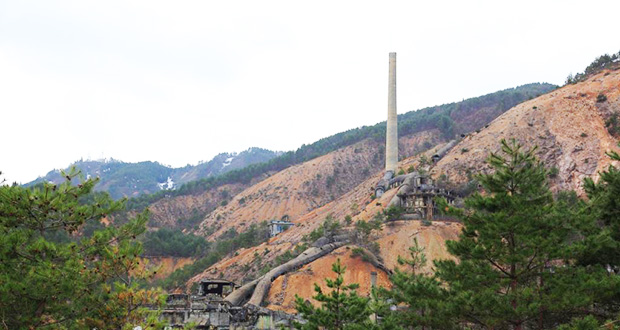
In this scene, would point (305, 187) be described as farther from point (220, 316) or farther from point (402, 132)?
point (220, 316)

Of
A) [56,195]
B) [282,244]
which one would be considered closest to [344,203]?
[282,244]

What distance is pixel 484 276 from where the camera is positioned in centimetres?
2030

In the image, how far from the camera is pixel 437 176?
71688 mm

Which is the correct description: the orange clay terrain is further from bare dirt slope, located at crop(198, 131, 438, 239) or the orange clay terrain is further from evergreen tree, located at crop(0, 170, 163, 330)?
evergreen tree, located at crop(0, 170, 163, 330)

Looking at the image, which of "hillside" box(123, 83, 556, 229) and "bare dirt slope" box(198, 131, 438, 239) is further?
"hillside" box(123, 83, 556, 229)

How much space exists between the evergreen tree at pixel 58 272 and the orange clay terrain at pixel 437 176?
32.4 meters

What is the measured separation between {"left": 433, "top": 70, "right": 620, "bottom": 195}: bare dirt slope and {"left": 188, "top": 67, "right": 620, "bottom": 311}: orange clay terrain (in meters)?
0.10

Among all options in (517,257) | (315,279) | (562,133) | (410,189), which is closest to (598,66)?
(562,133)

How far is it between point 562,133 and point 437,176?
1593cm

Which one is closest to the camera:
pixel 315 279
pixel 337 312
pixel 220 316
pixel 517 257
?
pixel 517 257

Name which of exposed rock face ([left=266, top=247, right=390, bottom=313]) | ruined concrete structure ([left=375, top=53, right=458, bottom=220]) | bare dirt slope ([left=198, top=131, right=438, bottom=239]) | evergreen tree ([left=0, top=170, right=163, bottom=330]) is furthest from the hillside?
evergreen tree ([left=0, top=170, right=163, bottom=330])

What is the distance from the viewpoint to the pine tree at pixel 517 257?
18875 mm

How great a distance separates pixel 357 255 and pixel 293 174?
2507 inches

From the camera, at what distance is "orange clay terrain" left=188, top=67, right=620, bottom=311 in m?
52.7
